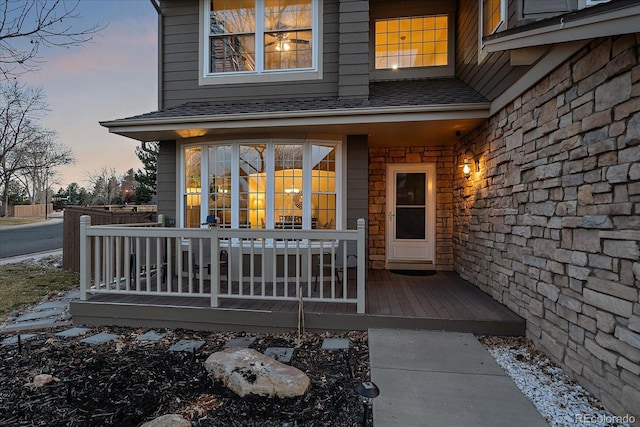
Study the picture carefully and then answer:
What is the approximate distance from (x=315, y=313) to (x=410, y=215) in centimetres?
348

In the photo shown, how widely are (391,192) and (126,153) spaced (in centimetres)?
3361

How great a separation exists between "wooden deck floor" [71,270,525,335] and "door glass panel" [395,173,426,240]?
2.07 metres

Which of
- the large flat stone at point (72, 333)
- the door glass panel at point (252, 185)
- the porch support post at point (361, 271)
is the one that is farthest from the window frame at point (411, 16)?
the large flat stone at point (72, 333)

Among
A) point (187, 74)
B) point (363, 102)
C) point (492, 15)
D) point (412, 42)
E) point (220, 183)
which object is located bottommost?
point (220, 183)

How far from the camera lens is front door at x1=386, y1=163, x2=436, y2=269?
20.5 ft

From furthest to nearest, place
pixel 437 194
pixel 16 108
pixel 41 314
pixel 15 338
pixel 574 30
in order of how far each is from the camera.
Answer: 1. pixel 16 108
2. pixel 437 194
3. pixel 41 314
4. pixel 15 338
5. pixel 574 30

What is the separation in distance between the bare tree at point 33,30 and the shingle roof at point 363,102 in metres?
1.25

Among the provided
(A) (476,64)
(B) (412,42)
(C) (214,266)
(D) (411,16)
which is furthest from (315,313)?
(D) (411,16)

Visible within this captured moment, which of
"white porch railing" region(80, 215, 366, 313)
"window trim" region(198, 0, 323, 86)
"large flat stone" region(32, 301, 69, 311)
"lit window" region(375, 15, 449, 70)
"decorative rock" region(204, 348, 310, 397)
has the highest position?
"lit window" region(375, 15, 449, 70)

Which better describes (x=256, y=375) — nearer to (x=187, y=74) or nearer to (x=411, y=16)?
(x=187, y=74)

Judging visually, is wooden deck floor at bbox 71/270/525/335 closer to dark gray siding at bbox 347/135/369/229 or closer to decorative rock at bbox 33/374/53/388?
decorative rock at bbox 33/374/53/388

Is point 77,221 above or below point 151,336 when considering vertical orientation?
above

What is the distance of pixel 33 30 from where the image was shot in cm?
355

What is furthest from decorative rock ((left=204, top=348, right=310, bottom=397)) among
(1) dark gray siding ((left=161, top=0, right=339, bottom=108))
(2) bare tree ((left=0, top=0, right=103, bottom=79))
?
(1) dark gray siding ((left=161, top=0, right=339, bottom=108))
